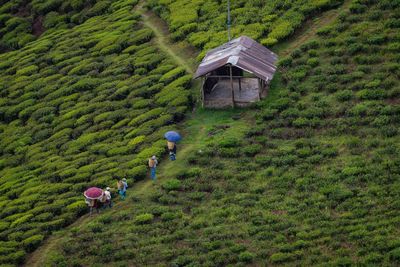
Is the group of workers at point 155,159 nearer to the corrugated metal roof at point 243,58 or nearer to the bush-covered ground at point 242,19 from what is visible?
the corrugated metal roof at point 243,58

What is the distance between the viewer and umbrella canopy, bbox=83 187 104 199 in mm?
43438

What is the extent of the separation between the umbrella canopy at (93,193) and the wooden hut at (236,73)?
1204 centimetres

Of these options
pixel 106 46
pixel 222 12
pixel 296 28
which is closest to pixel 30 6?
pixel 106 46

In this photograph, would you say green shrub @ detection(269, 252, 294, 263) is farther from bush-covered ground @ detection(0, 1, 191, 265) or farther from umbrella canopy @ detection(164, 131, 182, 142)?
bush-covered ground @ detection(0, 1, 191, 265)

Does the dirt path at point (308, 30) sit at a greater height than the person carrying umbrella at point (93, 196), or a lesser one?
greater

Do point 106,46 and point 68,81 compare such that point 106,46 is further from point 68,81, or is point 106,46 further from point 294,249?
point 294,249

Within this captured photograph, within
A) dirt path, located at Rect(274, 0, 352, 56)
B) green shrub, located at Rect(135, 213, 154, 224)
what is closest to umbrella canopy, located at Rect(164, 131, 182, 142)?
green shrub, located at Rect(135, 213, 154, 224)

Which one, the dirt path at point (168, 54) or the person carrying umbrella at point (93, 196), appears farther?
the person carrying umbrella at point (93, 196)

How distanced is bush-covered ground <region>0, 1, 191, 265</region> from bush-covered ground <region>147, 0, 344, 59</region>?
2846 mm

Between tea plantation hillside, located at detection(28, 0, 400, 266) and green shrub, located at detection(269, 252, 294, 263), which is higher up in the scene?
tea plantation hillside, located at detection(28, 0, 400, 266)

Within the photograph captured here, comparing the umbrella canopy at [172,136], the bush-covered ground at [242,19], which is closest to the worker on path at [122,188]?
the umbrella canopy at [172,136]

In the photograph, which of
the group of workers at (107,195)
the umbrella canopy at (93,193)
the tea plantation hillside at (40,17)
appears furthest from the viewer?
the tea plantation hillside at (40,17)

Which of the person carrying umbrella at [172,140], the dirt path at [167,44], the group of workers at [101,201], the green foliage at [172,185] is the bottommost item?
the group of workers at [101,201]

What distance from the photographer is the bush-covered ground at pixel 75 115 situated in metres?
46.8
